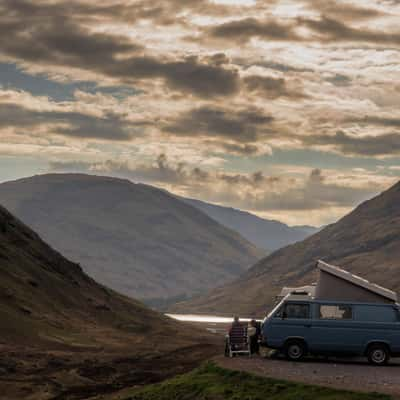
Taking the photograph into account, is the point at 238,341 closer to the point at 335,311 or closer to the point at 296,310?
the point at 296,310

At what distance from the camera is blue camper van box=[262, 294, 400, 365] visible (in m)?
33.4

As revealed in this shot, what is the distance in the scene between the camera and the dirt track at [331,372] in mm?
26938

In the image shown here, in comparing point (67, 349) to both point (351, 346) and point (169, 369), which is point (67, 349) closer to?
point (169, 369)

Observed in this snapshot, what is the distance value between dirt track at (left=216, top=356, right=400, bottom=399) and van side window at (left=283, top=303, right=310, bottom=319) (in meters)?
2.05

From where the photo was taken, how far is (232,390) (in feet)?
91.9

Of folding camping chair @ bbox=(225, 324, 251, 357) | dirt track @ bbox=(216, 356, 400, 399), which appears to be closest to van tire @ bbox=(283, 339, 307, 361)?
dirt track @ bbox=(216, 356, 400, 399)

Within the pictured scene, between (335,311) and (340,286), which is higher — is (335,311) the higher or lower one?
the lower one

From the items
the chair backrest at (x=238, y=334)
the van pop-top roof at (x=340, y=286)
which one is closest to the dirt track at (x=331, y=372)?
the chair backrest at (x=238, y=334)

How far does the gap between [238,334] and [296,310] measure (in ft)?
13.0

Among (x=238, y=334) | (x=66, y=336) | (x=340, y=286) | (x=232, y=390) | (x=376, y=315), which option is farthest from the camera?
(x=66, y=336)

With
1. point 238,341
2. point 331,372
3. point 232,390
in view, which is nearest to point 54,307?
point 238,341

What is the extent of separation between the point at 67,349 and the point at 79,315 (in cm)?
2448

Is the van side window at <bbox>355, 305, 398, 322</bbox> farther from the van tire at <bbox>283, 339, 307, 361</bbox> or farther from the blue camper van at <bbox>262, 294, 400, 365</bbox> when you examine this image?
the van tire at <bbox>283, 339, 307, 361</bbox>

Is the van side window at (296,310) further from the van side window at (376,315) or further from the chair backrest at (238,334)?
the chair backrest at (238,334)
